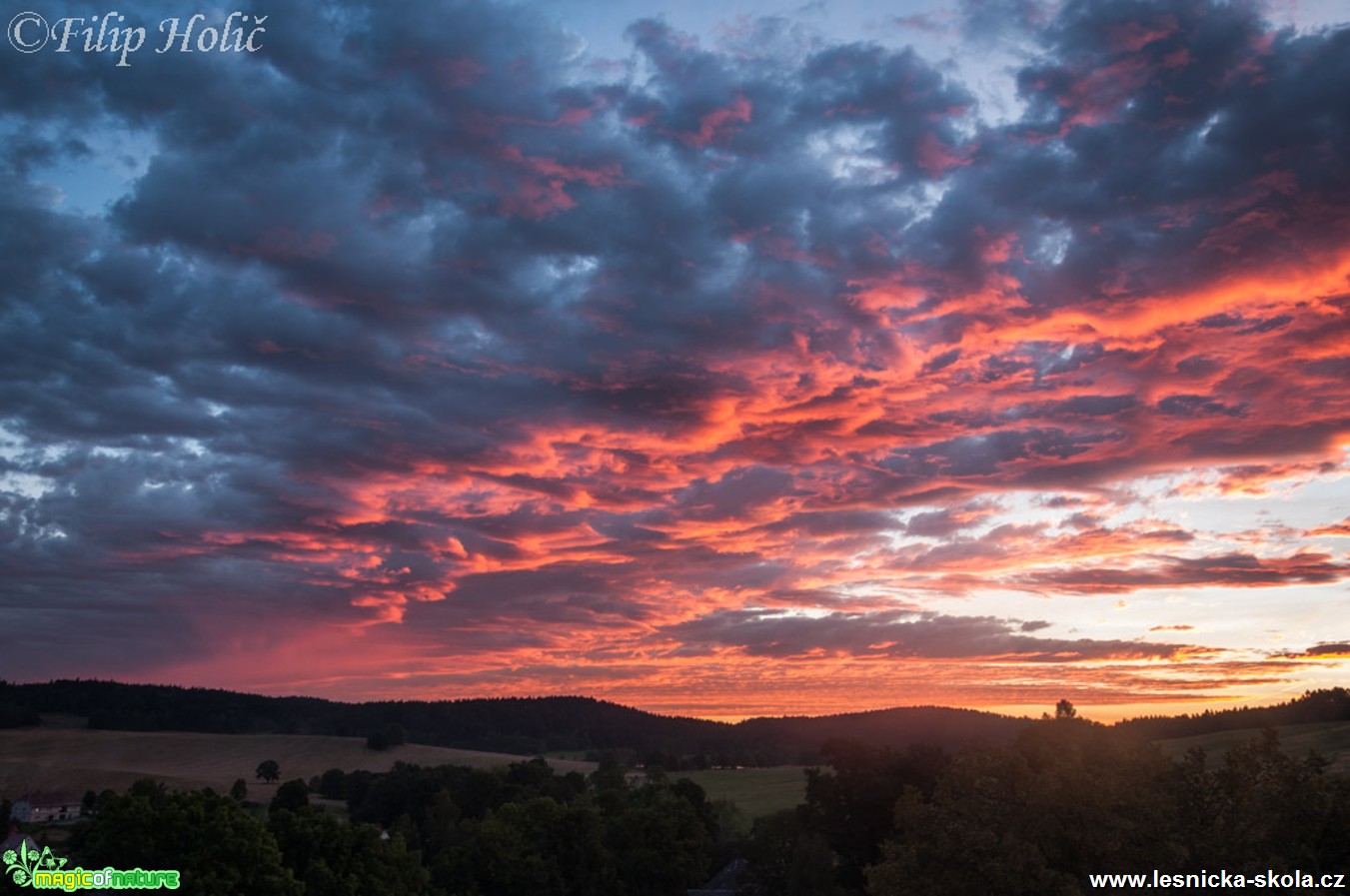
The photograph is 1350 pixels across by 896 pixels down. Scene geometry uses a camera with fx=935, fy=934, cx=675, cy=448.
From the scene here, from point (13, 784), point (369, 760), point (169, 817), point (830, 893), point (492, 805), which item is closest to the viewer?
point (169, 817)

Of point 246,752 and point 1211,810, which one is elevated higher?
point 1211,810

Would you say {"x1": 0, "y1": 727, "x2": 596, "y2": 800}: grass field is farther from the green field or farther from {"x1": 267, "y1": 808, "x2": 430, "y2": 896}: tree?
{"x1": 267, "y1": 808, "x2": 430, "y2": 896}: tree

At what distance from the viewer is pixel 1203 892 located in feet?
103

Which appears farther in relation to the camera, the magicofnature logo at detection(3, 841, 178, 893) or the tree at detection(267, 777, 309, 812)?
the tree at detection(267, 777, 309, 812)

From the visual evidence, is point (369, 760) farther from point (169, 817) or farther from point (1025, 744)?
point (169, 817)

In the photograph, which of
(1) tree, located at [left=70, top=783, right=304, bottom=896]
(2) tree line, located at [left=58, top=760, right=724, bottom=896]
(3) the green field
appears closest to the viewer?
(1) tree, located at [left=70, top=783, right=304, bottom=896]

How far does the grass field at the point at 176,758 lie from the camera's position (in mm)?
137500

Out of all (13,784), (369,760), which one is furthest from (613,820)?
(369,760)

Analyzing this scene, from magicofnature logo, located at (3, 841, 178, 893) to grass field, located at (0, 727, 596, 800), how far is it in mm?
111093

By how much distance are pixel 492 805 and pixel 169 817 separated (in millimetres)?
81087

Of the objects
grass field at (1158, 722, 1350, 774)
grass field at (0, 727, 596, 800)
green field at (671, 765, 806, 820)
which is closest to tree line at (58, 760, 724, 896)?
green field at (671, 765, 806, 820)

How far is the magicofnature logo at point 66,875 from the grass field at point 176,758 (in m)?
111

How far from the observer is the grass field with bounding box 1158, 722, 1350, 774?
104287 millimetres

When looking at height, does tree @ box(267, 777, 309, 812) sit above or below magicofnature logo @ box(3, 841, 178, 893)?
below
